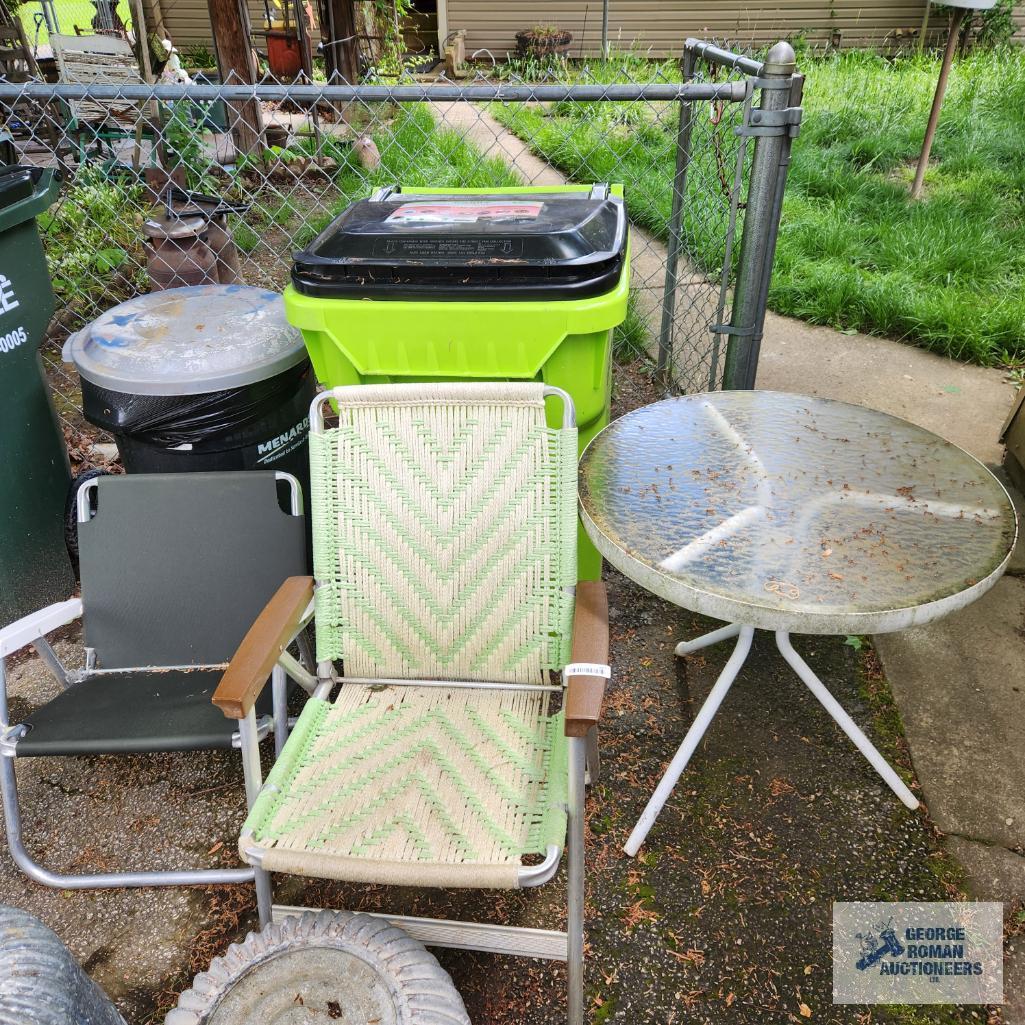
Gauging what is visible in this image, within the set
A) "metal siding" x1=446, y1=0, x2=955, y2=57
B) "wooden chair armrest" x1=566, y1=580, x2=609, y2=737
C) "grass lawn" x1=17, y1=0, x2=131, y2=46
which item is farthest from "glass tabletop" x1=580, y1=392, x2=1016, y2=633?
"grass lawn" x1=17, y1=0, x2=131, y2=46

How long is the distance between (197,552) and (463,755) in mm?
1079

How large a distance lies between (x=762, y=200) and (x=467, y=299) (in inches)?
44.7

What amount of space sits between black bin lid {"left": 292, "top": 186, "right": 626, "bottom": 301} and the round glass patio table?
429 mm

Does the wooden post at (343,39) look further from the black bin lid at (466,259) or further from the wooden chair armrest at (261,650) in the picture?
the wooden chair armrest at (261,650)

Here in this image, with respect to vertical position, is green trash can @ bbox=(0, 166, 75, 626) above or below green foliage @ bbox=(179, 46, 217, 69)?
below

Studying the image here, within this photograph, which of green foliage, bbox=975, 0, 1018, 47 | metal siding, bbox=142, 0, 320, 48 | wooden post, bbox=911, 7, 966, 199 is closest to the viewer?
wooden post, bbox=911, 7, 966, 199

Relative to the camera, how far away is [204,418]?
2502mm

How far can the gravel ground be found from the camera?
185cm

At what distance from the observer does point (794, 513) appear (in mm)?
1917

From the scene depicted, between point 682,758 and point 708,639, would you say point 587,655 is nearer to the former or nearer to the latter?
point 682,758

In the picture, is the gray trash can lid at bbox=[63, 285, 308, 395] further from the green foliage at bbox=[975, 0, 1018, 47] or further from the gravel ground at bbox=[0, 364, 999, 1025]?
A: the green foliage at bbox=[975, 0, 1018, 47]

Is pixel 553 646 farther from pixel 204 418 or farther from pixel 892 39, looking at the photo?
pixel 892 39

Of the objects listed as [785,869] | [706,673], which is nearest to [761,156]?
[706,673]

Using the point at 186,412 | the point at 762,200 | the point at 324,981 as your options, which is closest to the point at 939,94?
the point at 762,200
